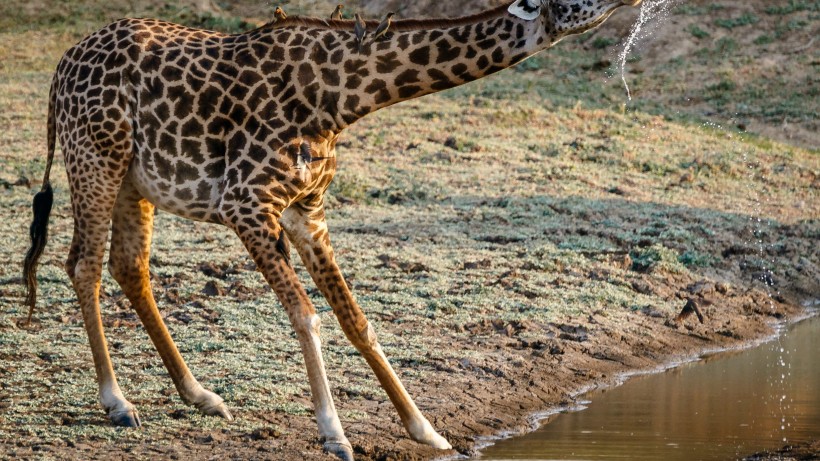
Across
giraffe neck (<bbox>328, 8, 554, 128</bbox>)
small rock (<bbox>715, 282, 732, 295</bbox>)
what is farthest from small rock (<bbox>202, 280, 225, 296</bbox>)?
small rock (<bbox>715, 282, 732, 295</bbox>)

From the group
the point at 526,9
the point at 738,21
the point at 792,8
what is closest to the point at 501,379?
the point at 526,9

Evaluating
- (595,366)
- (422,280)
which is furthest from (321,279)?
(422,280)

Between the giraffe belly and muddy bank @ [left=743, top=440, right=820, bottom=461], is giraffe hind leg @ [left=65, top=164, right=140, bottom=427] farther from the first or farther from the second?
muddy bank @ [left=743, top=440, right=820, bottom=461]

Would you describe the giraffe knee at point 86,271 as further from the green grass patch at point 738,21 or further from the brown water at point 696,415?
the green grass patch at point 738,21

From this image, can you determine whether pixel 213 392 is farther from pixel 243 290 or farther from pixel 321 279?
pixel 243 290

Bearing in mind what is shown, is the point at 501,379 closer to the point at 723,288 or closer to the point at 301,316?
the point at 301,316

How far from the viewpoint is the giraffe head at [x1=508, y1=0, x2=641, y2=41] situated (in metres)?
5.56

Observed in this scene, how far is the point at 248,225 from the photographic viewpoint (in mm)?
5988

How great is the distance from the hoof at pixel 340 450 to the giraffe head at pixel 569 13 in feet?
6.70

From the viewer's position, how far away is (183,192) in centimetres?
628

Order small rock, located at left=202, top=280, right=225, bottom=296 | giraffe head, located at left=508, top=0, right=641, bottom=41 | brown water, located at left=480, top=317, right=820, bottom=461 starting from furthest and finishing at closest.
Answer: small rock, located at left=202, top=280, right=225, bottom=296, brown water, located at left=480, top=317, right=820, bottom=461, giraffe head, located at left=508, top=0, right=641, bottom=41

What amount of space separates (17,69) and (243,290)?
10.6 m

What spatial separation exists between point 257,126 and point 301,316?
0.93 meters

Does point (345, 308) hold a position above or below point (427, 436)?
above
